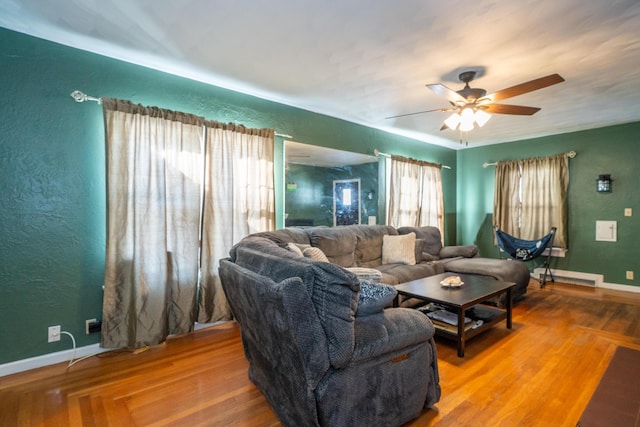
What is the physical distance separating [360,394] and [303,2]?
2.27 m

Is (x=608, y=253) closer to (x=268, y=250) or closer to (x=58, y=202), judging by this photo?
(x=268, y=250)

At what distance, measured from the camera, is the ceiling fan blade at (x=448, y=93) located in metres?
2.53

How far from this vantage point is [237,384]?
6.92 feet

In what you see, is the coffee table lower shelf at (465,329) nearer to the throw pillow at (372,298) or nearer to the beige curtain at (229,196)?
the throw pillow at (372,298)

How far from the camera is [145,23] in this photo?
7.04 feet

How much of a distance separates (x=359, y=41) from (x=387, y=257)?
262 cm

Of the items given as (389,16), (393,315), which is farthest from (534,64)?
(393,315)

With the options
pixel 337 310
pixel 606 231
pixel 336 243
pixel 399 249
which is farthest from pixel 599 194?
pixel 337 310

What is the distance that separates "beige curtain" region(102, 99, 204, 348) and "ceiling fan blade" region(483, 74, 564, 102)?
2.79 m

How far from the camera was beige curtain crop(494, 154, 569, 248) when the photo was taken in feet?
16.5

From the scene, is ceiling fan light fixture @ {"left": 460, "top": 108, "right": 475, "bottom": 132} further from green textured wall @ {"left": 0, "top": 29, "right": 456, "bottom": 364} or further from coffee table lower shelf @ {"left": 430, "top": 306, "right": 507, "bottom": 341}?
green textured wall @ {"left": 0, "top": 29, "right": 456, "bottom": 364}

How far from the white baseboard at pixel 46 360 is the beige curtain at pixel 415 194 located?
→ 397 centimetres

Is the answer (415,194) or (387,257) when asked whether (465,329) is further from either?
(415,194)

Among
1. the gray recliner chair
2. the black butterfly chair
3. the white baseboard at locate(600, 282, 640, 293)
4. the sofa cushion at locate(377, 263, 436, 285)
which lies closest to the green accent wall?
the gray recliner chair
